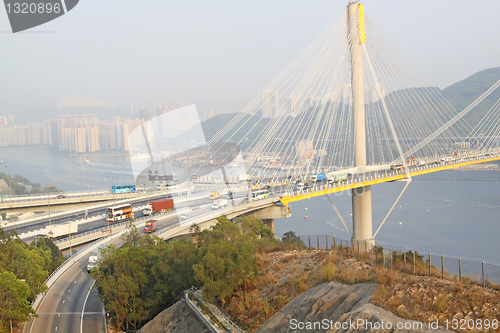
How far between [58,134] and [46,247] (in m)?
58.1

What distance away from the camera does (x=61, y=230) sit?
48.5ft

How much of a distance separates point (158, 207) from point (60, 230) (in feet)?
13.2

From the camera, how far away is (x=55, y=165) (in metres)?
60.3

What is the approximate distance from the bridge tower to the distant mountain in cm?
4399

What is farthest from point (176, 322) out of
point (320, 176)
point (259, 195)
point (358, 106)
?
point (320, 176)

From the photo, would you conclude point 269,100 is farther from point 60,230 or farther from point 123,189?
point 60,230

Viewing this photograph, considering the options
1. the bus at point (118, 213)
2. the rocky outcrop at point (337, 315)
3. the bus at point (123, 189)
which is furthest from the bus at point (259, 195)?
the bus at point (123, 189)

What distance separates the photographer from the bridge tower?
14.6 meters

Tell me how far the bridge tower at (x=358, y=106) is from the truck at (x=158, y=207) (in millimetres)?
8109

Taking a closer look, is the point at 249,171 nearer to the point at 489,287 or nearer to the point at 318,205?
the point at 318,205

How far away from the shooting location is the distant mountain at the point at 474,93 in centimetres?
5534

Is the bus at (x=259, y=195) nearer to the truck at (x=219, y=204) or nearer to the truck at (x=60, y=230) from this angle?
the truck at (x=219, y=204)

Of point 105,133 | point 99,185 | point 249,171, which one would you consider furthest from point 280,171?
point 105,133

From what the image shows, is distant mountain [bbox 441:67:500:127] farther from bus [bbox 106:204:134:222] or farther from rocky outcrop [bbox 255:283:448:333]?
rocky outcrop [bbox 255:283:448:333]
